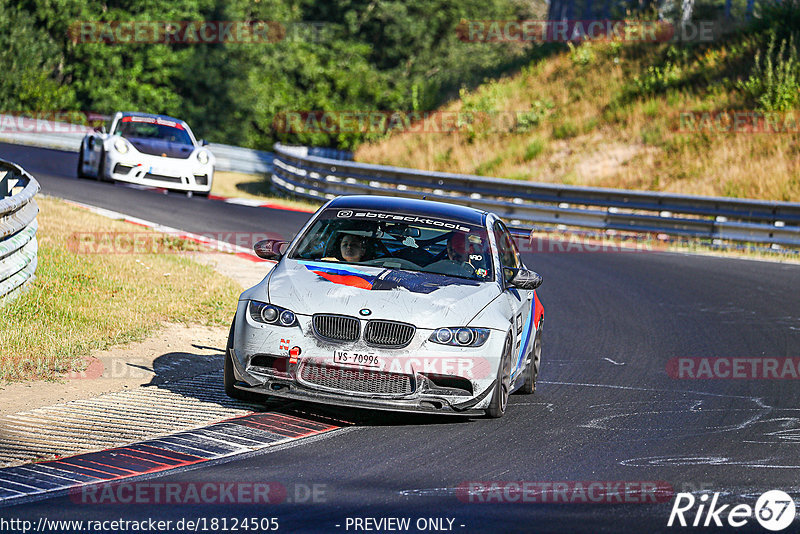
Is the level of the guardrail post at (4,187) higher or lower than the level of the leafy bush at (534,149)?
lower

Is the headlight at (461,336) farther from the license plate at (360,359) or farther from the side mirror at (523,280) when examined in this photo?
Answer: the side mirror at (523,280)

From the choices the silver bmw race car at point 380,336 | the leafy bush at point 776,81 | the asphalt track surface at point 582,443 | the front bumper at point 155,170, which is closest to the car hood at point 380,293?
the silver bmw race car at point 380,336

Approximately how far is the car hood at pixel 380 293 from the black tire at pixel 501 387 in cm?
37

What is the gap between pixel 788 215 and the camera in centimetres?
2069

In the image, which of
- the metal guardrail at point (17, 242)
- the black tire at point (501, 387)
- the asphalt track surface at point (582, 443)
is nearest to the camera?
the asphalt track surface at point (582, 443)

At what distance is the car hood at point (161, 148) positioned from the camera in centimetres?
2159

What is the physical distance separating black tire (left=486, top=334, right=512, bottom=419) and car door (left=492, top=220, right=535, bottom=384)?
0.22 meters

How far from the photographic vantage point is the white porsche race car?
70.6 ft

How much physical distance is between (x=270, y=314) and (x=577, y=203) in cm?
1593

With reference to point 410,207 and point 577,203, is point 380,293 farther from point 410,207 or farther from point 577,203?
point 577,203

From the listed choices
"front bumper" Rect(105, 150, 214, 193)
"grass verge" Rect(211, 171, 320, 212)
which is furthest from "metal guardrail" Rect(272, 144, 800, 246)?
"front bumper" Rect(105, 150, 214, 193)

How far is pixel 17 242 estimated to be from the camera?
402 inches

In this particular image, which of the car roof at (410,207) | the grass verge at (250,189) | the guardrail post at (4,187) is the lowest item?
the grass verge at (250,189)

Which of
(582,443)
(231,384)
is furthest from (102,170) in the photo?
(582,443)
